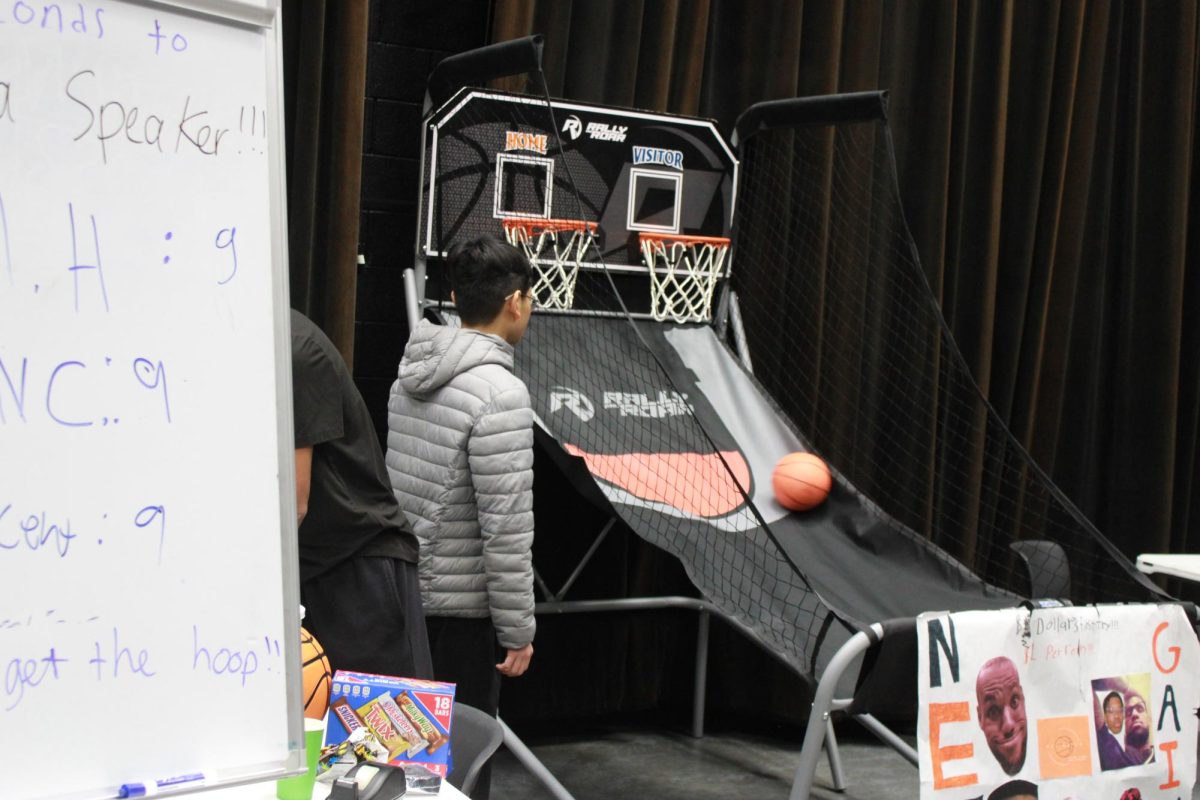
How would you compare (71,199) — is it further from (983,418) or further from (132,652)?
(983,418)

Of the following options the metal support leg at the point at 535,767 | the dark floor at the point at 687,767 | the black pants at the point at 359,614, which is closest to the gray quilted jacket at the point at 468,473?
the black pants at the point at 359,614

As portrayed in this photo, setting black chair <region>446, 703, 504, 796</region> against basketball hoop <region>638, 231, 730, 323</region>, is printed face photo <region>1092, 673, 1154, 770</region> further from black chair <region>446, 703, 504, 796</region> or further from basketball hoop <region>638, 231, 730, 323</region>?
basketball hoop <region>638, 231, 730, 323</region>

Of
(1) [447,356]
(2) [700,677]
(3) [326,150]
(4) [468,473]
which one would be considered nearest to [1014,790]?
(4) [468,473]

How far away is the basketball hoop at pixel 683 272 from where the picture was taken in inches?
128

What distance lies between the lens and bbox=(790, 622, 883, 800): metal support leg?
2.09 m

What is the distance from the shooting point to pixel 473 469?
2297 millimetres

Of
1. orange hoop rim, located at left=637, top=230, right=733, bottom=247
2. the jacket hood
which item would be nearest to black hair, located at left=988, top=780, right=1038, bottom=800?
the jacket hood

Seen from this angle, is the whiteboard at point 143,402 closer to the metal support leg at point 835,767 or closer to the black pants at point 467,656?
the black pants at point 467,656

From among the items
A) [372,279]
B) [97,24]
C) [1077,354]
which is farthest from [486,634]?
[1077,354]

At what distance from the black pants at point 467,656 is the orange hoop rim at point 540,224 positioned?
1.04 meters

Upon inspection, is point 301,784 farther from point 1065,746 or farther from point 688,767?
point 688,767

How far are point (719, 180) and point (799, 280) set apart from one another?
437 mm

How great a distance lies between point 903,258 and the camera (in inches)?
146

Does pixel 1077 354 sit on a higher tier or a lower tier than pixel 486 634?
higher
